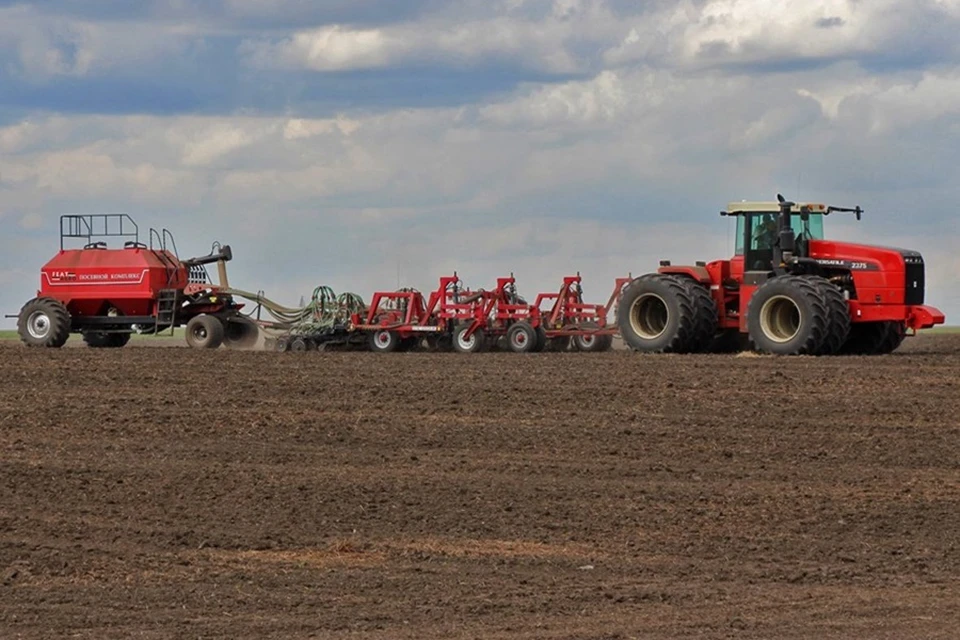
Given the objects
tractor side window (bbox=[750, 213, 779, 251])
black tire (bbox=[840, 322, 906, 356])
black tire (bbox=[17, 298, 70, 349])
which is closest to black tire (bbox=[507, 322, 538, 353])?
tractor side window (bbox=[750, 213, 779, 251])

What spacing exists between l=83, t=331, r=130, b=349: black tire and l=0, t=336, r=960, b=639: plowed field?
941cm

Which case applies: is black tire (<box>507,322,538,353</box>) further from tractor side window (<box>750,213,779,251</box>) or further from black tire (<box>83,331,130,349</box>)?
black tire (<box>83,331,130,349</box>)

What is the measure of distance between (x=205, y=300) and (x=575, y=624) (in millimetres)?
19397

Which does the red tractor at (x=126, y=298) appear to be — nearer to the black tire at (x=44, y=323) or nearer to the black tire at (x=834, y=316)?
the black tire at (x=44, y=323)

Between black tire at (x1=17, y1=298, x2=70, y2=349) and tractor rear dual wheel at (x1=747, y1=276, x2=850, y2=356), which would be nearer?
tractor rear dual wheel at (x1=747, y1=276, x2=850, y2=356)

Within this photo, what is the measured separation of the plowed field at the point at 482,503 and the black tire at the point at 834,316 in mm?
2160

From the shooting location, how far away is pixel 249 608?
28.1 ft

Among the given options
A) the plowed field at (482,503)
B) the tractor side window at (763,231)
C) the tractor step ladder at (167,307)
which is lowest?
the plowed field at (482,503)

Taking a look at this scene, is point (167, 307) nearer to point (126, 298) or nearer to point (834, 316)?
point (126, 298)

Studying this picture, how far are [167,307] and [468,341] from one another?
5.36 meters

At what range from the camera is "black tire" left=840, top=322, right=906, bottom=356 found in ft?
72.5

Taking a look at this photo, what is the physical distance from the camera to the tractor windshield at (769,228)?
2191 cm

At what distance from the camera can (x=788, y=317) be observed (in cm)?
2145

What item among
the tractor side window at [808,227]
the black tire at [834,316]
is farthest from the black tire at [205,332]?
the black tire at [834,316]
